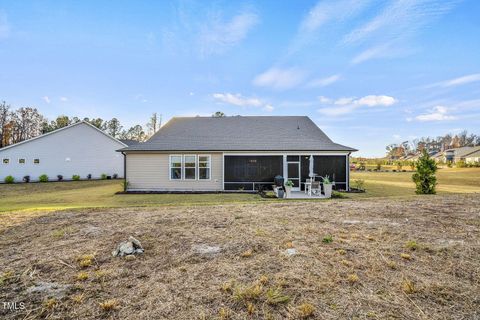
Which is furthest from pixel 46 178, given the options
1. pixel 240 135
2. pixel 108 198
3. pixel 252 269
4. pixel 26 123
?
pixel 26 123

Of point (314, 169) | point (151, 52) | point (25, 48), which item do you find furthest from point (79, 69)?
point (314, 169)

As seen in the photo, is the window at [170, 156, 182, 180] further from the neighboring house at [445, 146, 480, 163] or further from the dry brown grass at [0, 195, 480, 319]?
the neighboring house at [445, 146, 480, 163]

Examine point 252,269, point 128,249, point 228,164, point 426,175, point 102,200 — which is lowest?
point 102,200

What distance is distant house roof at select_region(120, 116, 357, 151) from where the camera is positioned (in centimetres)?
1461

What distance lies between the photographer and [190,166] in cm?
1478

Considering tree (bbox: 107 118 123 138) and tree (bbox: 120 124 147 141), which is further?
tree (bbox: 120 124 147 141)

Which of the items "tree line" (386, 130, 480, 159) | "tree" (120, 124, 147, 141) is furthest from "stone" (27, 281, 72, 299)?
"tree line" (386, 130, 480, 159)

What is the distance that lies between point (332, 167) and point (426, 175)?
4.63 metres

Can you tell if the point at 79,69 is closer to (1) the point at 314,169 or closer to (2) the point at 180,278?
(1) the point at 314,169

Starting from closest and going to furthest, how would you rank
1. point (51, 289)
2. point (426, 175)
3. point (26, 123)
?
point (51, 289) → point (426, 175) → point (26, 123)

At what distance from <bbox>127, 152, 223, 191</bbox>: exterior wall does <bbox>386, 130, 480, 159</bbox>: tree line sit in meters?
92.8

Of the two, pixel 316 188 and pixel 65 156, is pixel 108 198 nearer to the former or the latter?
pixel 316 188

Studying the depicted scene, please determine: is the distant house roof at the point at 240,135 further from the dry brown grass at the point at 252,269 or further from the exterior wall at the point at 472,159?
the exterior wall at the point at 472,159

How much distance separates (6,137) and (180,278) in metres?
51.6
